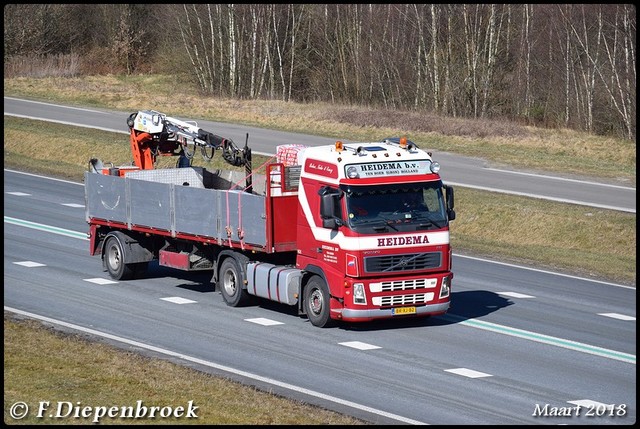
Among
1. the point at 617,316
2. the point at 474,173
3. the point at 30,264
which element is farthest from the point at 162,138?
the point at 474,173

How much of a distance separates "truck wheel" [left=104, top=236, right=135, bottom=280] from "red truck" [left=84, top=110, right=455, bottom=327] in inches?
28.9

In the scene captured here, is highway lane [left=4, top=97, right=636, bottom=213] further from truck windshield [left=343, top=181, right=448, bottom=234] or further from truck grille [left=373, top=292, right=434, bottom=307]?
truck grille [left=373, top=292, right=434, bottom=307]

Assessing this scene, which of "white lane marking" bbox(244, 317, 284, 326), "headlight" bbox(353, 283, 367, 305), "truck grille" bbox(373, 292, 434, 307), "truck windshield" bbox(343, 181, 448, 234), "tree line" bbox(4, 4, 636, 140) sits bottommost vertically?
"white lane marking" bbox(244, 317, 284, 326)

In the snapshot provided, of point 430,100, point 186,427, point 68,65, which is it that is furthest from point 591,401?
point 68,65

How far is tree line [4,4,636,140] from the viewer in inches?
2057

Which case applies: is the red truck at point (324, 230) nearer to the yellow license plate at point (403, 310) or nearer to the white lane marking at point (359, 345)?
the yellow license plate at point (403, 310)

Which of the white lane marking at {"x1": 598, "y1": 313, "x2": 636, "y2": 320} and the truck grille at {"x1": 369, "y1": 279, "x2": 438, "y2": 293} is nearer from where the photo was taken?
the truck grille at {"x1": 369, "y1": 279, "x2": 438, "y2": 293}

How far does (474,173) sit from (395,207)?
1999 centimetres

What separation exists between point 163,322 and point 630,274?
429 inches

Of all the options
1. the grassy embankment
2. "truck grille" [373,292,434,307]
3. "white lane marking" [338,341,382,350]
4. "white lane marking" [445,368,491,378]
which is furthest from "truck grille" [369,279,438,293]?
the grassy embankment

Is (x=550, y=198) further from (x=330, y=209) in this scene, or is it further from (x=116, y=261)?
(x=330, y=209)

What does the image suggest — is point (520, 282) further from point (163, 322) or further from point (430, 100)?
point (430, 100)

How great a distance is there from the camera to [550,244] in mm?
29234

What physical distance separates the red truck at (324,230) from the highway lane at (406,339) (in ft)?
1.84
